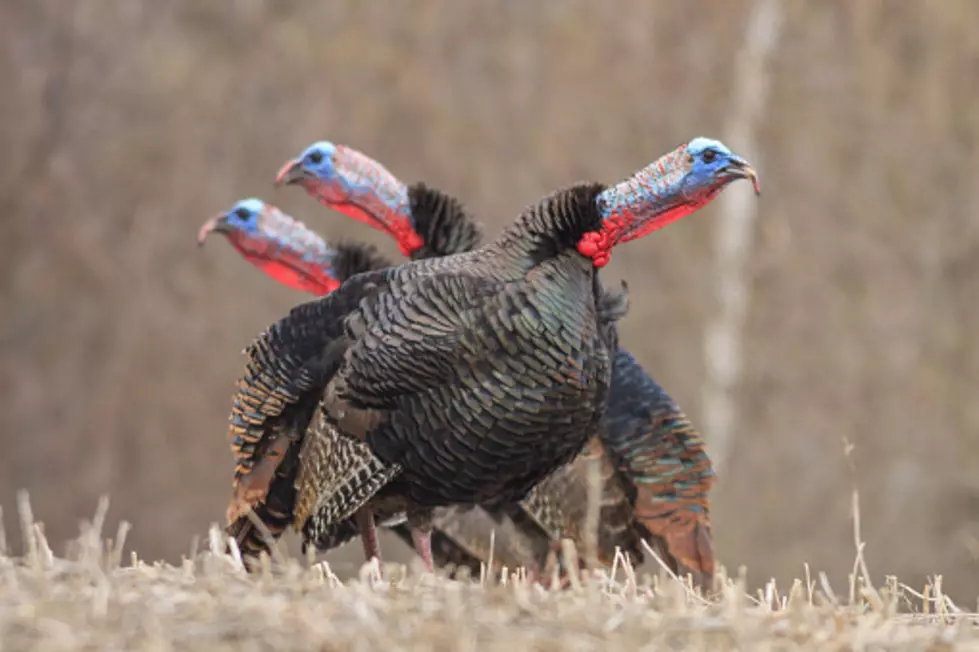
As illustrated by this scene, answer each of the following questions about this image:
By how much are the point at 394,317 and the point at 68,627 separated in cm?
181

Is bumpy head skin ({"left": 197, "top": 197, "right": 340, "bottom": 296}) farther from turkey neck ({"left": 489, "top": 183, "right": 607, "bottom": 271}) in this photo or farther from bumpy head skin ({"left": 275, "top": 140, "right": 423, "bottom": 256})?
turkey neck ({"left": 489, "top": 183, "right": 607, "bottom": 271})

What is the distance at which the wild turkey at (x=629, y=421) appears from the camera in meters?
4.76

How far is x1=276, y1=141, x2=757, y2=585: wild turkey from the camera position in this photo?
476cm

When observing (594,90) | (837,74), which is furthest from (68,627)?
(837,74)

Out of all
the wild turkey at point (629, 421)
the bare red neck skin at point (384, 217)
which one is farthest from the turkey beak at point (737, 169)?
the bare red neck skin at point (384, 217)

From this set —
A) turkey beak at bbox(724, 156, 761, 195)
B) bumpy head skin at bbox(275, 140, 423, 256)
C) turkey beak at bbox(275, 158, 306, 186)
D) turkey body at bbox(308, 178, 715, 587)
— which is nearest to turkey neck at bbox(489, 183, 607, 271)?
turkey beak at bbox(724, 156, 761, 195)

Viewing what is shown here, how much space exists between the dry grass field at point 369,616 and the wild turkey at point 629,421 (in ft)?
6.28

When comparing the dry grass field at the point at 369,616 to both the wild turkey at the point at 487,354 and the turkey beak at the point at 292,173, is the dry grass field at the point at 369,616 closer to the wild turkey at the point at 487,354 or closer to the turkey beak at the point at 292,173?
the wild turkey at the point at 487,354

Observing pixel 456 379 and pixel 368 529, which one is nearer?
pixel 456 379

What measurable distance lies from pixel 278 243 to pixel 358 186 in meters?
0.40

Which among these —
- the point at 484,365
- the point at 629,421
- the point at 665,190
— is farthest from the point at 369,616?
the point at 629,421

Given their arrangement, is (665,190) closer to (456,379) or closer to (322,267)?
(456,379)

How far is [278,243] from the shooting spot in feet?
16.4

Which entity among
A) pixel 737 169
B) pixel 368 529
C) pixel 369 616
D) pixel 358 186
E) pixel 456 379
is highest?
pixel 358 186
